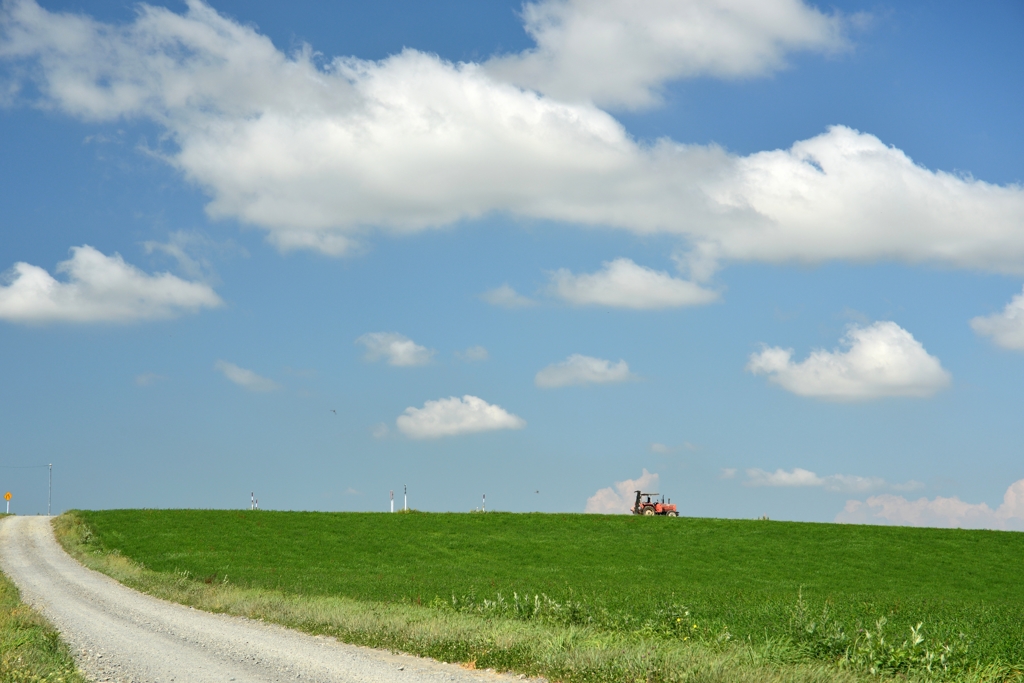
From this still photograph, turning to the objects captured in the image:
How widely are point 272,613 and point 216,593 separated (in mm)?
6514

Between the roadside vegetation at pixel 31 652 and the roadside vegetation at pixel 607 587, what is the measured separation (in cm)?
519

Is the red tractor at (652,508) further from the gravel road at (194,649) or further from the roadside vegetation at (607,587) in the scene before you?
the gravel road at (194,649)

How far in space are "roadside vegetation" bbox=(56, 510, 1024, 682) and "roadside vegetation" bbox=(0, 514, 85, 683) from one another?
5.19m

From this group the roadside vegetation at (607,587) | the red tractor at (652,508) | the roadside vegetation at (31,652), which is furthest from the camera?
the red tractor at (652,508)

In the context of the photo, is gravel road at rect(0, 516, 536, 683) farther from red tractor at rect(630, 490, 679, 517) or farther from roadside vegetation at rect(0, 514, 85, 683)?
red tractor at rect(630, 490, 679, 517)

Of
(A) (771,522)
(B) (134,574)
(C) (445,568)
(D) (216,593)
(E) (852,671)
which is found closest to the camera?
(E) (852,671)

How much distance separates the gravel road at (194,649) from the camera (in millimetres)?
13898

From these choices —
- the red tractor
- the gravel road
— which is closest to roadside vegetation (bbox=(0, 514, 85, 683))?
the gravel road

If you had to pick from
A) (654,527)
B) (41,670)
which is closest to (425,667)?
(41,670)

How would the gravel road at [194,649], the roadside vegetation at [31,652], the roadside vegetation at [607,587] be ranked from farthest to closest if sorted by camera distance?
the gravel road at [194,649] < the roadside vegetation at [607,587] < the roadside vegetation at [31,652]

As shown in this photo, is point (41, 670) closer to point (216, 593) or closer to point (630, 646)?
point (630, 646)

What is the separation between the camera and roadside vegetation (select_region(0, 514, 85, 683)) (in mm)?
12945

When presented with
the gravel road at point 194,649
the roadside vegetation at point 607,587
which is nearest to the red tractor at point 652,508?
the roadside vegetation at point 607,587

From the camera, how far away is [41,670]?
13672 mm
